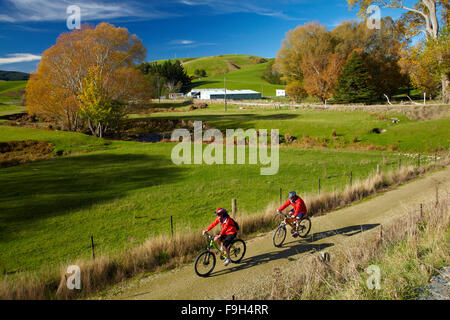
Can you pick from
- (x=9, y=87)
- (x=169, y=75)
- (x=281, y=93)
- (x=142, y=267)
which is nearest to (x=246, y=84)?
(x=281, y=93)

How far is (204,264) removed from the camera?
1048 cm

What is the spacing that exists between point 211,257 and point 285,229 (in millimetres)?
3801

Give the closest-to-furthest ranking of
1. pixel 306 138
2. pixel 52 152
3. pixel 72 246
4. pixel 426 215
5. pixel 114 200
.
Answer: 1. pixel 426 215
2. pixel 72 246
3. pixel 114 200
4. pixel 52 152
5. pixel 306 138

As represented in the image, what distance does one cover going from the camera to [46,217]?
18344 millimetres

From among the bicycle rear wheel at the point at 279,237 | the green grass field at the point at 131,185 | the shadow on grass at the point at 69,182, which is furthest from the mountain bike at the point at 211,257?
the shadow on grass at the point at 69,182

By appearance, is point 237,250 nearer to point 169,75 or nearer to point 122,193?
point 122,193

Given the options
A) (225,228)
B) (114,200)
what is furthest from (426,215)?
(114,200)

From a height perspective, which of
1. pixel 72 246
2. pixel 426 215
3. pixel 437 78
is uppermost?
pixel 437 78

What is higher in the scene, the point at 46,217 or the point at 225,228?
the point at 225,228

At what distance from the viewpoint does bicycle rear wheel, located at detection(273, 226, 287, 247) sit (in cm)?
1256

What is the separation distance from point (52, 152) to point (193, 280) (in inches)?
1428

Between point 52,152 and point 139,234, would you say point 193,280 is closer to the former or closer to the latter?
point 139,234

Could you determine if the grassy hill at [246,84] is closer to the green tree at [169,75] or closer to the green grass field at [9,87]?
the green tree at [169,75]

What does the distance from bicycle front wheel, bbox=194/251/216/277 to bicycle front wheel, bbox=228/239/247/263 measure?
837 mm
